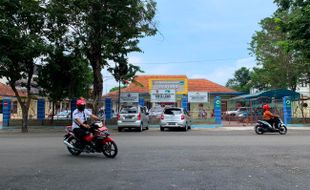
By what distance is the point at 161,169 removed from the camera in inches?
332

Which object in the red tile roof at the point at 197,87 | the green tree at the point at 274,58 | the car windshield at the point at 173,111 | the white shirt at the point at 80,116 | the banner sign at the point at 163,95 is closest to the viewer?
the white shirt at the point at 80,116

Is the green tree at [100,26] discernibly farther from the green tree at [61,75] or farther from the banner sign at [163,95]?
the banner sign at [163,95]

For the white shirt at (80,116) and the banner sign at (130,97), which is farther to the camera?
the banner sign at (130,97)

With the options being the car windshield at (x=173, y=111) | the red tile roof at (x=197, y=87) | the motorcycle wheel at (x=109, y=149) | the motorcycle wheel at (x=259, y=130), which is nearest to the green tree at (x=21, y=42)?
the car windshield at (x=173, y=111)

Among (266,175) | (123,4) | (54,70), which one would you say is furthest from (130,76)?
(266,175)

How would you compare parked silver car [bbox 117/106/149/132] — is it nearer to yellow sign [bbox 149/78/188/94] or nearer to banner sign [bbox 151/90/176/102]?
banner sign [bbox 151/90/176/102]

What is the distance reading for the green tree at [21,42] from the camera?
22.2 m

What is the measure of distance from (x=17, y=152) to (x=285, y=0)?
15.2 meters

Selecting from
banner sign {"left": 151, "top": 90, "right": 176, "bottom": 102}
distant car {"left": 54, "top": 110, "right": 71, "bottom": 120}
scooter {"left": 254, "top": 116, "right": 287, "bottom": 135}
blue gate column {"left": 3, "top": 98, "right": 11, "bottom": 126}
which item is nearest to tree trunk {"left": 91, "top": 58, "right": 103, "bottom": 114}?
distant car {"left": 54, "top": 110, "right": 71, "bottom": 120}

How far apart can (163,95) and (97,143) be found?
20600 millimetres

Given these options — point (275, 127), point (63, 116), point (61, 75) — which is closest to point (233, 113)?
point (275, 127)

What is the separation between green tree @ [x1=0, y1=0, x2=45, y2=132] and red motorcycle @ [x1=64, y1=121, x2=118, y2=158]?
41.6 ft

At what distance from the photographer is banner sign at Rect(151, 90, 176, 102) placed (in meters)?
31.1

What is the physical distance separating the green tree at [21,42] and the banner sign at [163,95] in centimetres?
1012
